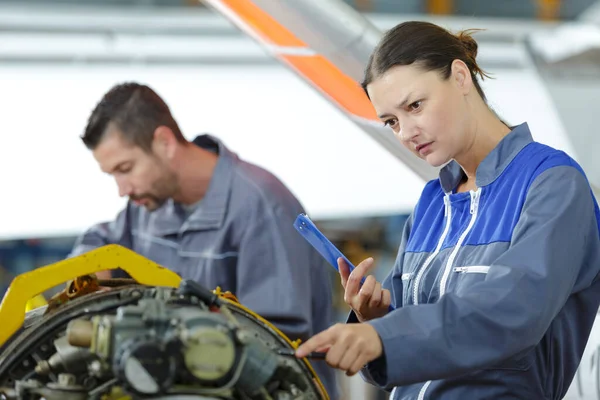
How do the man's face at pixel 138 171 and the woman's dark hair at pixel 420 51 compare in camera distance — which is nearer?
the woman's dark hair at pixel 420 51

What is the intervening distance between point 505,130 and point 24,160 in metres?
3.84

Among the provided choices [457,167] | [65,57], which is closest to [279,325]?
[457,167]

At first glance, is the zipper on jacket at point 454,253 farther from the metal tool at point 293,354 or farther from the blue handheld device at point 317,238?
the metal tool at point 293,354

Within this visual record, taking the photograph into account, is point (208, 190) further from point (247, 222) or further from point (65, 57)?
point (65, 57)

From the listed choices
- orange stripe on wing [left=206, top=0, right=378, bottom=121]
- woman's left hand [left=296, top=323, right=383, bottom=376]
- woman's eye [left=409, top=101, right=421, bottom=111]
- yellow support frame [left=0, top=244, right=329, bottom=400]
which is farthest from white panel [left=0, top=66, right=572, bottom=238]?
woman's left hand [left=296, top=323, right=383, bottom=376]

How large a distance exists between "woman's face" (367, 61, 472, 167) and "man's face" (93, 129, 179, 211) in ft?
3.60

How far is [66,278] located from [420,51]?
1.89 ft

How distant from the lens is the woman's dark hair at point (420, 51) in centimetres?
127

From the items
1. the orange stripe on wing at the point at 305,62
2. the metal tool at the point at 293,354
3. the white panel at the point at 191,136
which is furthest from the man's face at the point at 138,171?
the white panel at the point at 191,136

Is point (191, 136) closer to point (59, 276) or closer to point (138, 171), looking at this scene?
point (138, 171)

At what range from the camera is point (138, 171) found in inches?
91.1

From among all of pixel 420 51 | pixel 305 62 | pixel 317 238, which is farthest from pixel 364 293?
pixel 305 62

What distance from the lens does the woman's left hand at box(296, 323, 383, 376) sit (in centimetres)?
106

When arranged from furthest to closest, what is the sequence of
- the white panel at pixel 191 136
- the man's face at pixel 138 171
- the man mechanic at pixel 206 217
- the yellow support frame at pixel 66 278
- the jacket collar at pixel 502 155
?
the white panel at pixel 191 136, the man's face at pixel 138 171, the man mechanic at pixel 206 217, the jacket collar at pixel 502 155, the yellow support frame at pixel 66 278
